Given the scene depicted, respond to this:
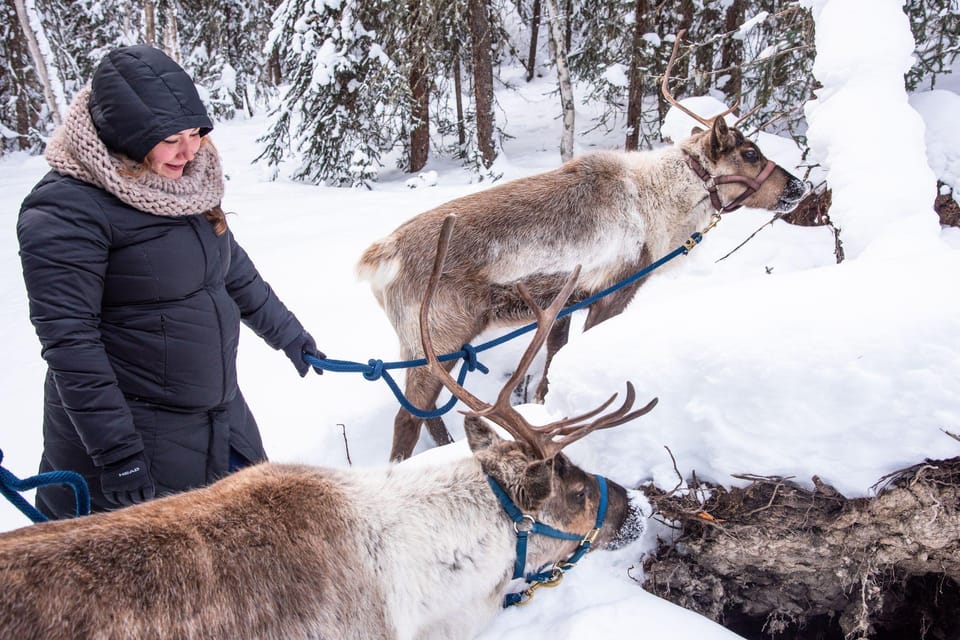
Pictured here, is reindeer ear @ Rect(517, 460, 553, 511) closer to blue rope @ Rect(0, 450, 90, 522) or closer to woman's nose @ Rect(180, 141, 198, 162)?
blue rope @ Rect(0, 450, 90, 522)

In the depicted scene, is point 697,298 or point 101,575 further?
point 697,298

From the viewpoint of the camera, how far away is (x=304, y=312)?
5793mm

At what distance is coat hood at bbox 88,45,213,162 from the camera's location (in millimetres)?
1847

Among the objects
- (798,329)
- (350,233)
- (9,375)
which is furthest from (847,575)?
(350,233)

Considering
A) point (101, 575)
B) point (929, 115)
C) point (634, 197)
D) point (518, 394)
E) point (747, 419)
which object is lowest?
point (518, 394)

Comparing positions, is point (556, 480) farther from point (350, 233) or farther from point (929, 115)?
point (350, 233)

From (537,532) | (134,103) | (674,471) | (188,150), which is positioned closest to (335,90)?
(188,150)

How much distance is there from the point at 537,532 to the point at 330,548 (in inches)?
29.1

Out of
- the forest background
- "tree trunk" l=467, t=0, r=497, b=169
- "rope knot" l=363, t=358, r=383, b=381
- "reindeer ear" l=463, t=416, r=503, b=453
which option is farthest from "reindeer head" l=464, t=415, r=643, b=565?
"tree trunk" l=467, t=0, r=497, b=169

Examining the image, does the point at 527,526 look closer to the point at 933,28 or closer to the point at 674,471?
the point at 674,471

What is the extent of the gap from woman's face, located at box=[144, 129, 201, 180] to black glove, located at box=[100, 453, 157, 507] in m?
0.97

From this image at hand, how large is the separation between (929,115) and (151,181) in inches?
220

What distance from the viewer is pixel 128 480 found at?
192cm

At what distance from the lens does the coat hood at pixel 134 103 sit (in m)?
1.85
